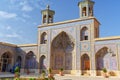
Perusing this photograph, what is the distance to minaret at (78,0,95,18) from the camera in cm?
1902

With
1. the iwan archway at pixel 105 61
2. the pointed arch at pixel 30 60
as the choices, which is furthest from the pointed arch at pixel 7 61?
the iwan archway at pixel 105 61

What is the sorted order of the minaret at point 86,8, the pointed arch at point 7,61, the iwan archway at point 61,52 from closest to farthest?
the minaret at point 86,8 → the iwan archway at point 61,52 → the pointed arch at point 7,61

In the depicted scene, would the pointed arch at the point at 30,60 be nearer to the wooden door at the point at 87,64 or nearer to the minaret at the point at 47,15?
the minaret at the point at 47,15

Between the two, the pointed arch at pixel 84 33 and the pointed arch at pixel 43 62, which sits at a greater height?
the pointed arch at pixel 84 33

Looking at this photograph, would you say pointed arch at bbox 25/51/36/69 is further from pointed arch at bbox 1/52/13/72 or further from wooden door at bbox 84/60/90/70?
wooden door at bbox 84/60/90/70

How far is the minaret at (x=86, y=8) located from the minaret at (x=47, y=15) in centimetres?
474

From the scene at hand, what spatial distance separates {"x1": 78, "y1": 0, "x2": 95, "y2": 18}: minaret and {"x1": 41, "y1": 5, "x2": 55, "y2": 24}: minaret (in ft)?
15.6

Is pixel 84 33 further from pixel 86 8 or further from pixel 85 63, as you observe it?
pixel 85 63

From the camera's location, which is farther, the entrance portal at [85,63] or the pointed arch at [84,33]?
the pointed arch at [84,33]

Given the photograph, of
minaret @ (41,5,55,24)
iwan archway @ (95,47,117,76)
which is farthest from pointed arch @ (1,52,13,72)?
iwan archway @ (95,47,117,76)

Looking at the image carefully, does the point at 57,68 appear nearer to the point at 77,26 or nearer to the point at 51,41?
the point at 51,41

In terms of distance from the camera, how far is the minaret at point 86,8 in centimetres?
1902

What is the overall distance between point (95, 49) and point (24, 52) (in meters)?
10.0

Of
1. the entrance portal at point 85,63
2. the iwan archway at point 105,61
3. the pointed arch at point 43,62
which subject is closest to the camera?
the iwan archway at point 105,61
